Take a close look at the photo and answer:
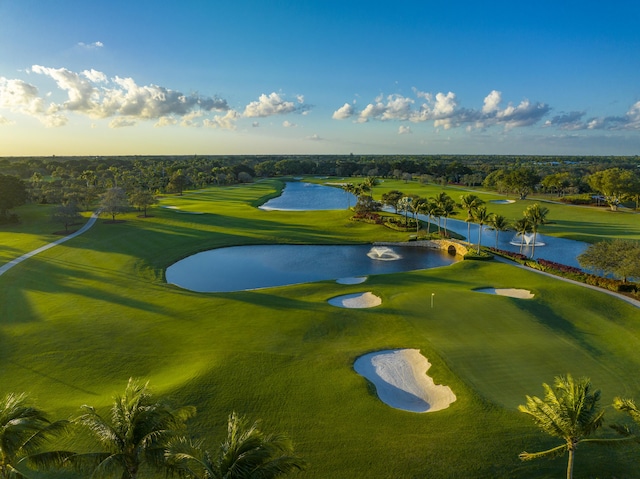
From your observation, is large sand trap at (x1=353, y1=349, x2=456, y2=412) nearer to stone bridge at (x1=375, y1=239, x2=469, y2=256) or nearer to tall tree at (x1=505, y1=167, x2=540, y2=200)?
stone bridge at (x1=375, y1=239, x2=469, y2=256)

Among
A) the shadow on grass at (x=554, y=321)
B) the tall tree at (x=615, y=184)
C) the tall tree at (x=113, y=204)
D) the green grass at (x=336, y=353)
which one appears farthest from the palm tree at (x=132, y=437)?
the tall tree at (x=615, y=184)

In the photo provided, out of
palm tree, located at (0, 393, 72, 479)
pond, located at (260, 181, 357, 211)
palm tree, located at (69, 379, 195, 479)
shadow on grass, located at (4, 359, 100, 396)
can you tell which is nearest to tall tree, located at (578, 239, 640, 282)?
palm tree, located at (69, 379, 195, 479)

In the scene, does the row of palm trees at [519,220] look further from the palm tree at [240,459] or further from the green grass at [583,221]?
the palm tree at [240,459]

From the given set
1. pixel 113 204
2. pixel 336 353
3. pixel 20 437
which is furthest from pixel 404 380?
pixel 113 204

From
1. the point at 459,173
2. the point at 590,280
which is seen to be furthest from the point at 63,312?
the point at 459,173

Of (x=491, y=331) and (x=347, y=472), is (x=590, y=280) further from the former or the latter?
(x=347, y=472)
